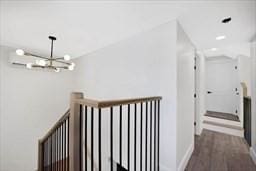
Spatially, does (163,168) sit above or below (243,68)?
below

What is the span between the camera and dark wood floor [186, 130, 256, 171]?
7.72ft

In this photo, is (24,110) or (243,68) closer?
(24,110)

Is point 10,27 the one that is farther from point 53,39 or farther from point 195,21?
point 195,21

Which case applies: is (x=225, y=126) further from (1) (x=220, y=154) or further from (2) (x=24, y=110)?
(2) (x=24, y=110)

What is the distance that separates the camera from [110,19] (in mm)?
2289

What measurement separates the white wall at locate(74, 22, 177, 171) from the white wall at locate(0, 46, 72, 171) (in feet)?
4.22

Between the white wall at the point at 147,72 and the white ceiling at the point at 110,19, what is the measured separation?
222 millimetres

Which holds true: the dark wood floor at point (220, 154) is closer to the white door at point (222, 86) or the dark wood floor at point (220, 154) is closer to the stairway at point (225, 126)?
the stairway at point (225, 126)

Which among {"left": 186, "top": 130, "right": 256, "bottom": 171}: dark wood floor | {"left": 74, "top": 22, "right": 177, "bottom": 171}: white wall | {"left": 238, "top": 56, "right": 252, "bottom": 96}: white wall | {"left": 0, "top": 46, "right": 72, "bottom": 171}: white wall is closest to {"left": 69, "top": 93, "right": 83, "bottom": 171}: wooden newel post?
{"left": 74, "top": 22, "right": 177, "bottom": 171}: white wall

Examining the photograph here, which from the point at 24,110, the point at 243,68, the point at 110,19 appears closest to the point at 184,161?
the point at 110,19

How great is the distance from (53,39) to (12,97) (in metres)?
1.53

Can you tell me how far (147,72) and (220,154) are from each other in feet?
6.86

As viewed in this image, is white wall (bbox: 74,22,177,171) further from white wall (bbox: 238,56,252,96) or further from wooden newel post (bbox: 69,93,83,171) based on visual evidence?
white wall (bbox: 238,56,252,96)

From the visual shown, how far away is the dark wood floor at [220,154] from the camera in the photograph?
235 centimetres
